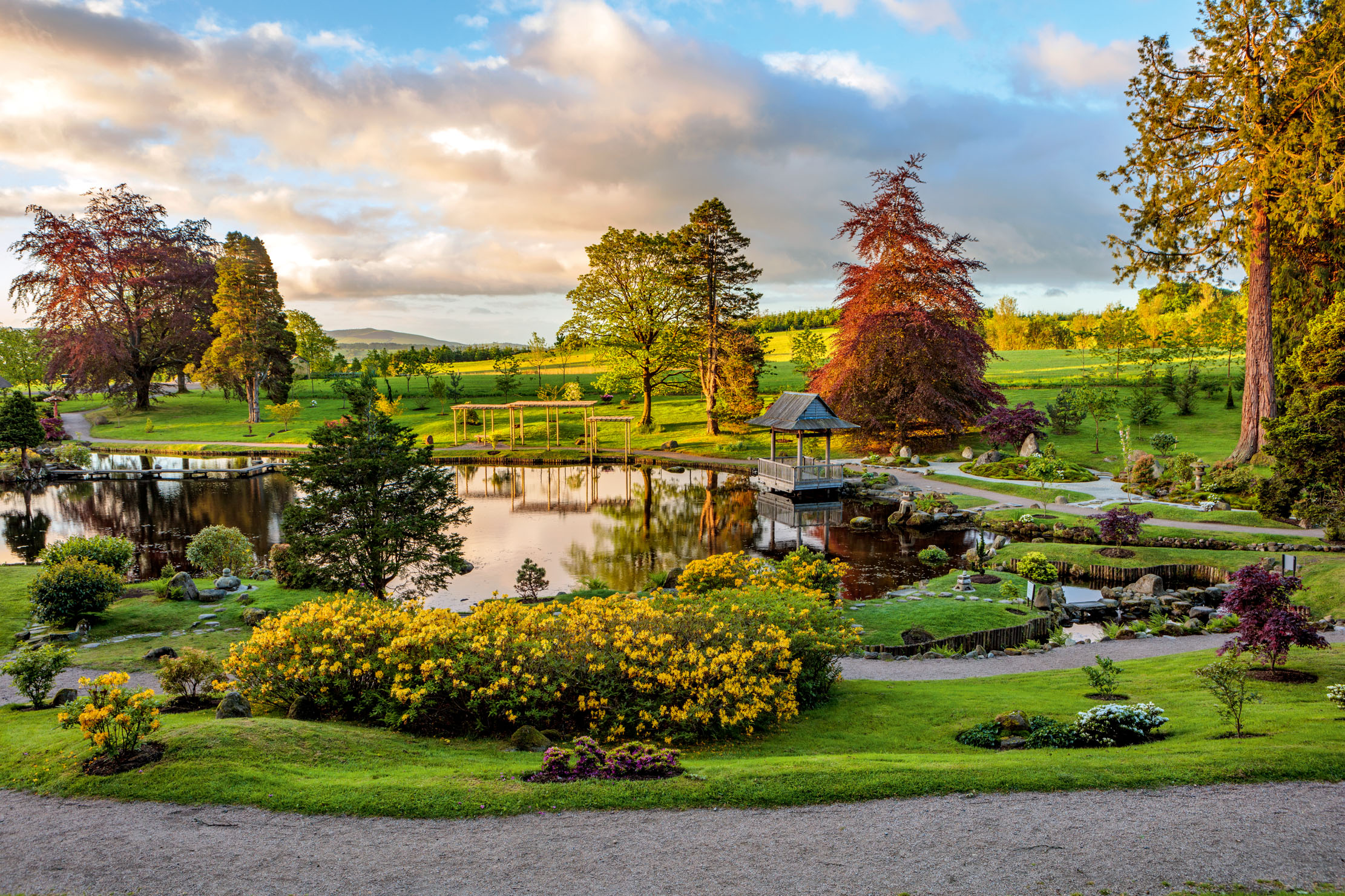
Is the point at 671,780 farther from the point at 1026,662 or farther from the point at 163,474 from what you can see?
the point at 163,474

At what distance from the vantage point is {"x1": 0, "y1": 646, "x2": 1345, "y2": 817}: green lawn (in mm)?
6738

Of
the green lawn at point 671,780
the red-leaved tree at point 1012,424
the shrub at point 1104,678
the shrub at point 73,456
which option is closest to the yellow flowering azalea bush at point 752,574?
the shrub at point 1104,678

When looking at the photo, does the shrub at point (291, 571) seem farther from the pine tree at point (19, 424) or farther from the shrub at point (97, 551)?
the pine tree at point (19, 424)

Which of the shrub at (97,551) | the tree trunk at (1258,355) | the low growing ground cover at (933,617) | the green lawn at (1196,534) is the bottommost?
the low growing ground cover at (933,617)

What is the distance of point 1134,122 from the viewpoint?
94.1ft

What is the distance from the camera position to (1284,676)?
9898 mm

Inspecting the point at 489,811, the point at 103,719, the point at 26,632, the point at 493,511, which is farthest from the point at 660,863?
the point at 493,511

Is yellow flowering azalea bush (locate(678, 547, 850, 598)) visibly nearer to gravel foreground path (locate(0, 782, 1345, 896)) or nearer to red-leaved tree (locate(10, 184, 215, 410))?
gravel foreground path (locate(0, 782, 1345, 896))

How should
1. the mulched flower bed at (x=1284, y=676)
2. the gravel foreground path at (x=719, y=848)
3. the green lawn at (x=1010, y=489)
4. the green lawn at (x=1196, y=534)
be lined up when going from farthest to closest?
the green lawn at (x=1010, y=489)
the green lawn at (x=1196, y=534)
the mulched flower bed at (x=1284, y=676)
the gravel foreground path at (x=719, y=848)

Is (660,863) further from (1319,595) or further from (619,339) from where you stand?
(619,339)

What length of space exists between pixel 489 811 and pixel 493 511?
22.3 m

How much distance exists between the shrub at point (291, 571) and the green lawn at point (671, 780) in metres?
5.58

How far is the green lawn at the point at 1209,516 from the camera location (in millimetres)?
21109

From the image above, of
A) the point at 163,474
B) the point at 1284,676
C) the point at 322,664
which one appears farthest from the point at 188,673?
the point at 163,474
